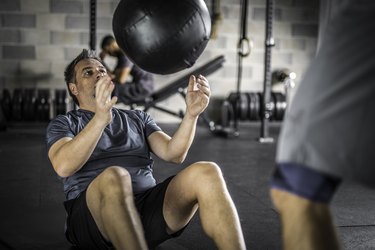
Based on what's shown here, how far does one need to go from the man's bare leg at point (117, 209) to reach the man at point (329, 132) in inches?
22.2

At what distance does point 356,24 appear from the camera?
3.65 ft

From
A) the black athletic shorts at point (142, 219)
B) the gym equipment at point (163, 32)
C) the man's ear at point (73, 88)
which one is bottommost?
the black athletic shorts at point (142, 219)

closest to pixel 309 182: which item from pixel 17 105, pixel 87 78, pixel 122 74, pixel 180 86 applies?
pixel 87 78

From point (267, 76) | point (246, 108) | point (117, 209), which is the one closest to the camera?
point (117, 209)

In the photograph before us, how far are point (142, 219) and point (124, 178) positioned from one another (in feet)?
0.66

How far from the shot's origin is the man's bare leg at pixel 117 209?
5.24 ft

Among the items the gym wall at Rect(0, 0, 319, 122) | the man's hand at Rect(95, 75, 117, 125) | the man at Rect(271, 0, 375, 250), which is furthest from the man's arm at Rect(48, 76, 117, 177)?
the gym wall at Rect(0, 0, 319, 122)

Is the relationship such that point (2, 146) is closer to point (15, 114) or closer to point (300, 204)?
point (15, 114)

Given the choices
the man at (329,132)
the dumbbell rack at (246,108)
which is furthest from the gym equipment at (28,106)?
the man at (329,132)

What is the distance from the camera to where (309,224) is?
113 cm

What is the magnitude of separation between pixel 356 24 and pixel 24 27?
5394mm

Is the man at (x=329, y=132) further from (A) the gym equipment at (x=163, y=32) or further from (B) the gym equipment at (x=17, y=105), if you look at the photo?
(B) the gym equipment at (x=17, y=105)

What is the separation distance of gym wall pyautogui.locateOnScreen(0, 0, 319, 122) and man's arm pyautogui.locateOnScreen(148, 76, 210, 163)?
14.4ft

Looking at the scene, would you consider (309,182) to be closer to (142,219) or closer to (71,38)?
(142,219)
